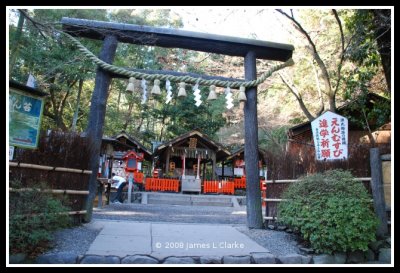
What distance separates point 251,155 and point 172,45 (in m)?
3.01

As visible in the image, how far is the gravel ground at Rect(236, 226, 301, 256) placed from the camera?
17.5ft

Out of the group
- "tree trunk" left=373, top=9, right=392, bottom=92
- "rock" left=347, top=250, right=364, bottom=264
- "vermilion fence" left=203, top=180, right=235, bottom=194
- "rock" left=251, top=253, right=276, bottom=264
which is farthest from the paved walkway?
"vermilion fence" left=203, top=180, right=235, bottom=194

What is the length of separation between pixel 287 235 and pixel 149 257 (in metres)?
3.08

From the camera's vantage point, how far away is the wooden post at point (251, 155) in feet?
23.4

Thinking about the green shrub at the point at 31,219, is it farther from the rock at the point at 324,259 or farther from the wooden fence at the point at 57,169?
the rock at the point at 324,259

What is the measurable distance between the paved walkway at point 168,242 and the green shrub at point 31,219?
652 mm

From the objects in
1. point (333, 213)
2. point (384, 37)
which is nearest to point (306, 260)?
point (333, 213)

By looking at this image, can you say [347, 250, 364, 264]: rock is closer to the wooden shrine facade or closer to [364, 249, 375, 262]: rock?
[364, 249, 375, 262]: rock

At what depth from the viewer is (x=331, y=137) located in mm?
6793

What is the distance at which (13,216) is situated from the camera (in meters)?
4.32

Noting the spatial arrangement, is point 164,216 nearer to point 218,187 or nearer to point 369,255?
point 369,255

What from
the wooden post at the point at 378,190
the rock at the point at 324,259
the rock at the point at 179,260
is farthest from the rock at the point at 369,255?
the rock at the point at 179,260

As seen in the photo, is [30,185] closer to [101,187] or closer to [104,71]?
[104,71]

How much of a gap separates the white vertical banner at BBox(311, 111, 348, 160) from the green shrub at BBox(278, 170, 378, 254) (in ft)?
2.21
